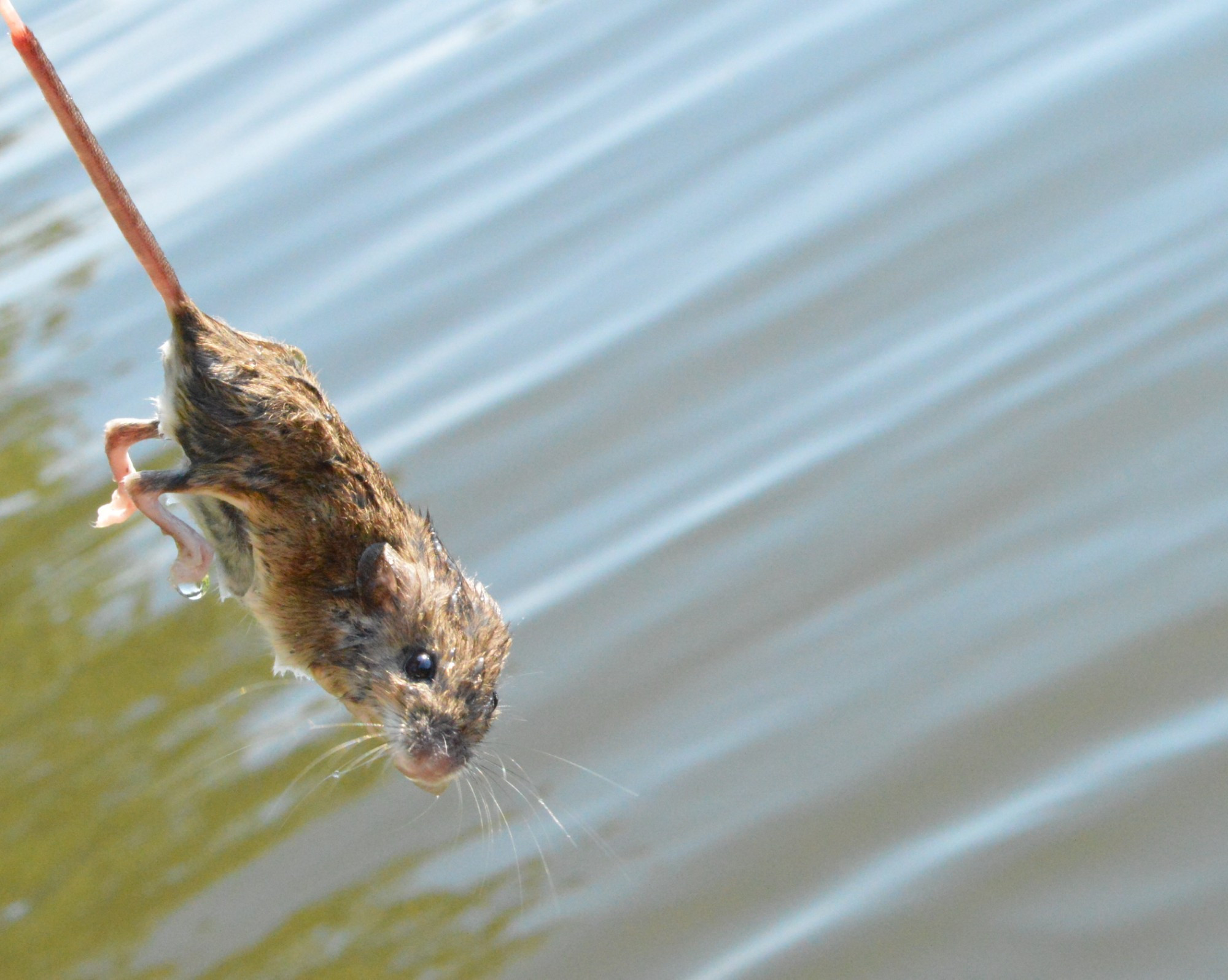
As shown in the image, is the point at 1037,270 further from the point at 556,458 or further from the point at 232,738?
the point at 232,738

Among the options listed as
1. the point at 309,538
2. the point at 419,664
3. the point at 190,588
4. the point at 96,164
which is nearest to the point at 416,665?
the point at 419,664

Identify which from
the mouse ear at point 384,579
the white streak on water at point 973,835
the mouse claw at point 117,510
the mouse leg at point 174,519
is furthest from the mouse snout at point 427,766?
the white streak on water at point 973,835

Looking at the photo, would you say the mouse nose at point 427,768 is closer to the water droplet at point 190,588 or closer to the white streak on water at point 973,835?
the water droplet at point 190,588

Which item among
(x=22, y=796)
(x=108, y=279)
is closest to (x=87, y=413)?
(x=108, y=279)

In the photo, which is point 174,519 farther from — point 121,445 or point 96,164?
point 96,164

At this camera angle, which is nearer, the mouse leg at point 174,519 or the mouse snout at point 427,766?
the mouse leg at point 174,519

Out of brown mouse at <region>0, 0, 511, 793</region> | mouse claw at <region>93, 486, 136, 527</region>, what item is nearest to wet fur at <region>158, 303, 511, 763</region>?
brown mouse at <region>0, 0, 511, 793</region>

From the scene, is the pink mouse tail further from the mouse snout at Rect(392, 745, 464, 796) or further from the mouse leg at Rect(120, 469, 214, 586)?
the mouse snout at Rect(392, 745, 464, 796)

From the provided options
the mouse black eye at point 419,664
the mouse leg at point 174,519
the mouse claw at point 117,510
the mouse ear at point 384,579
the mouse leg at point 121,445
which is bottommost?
the mouse black eye at point 419,664

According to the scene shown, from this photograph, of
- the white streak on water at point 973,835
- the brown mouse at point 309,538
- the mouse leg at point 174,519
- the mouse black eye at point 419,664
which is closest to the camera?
the mouse leg at point 174,519

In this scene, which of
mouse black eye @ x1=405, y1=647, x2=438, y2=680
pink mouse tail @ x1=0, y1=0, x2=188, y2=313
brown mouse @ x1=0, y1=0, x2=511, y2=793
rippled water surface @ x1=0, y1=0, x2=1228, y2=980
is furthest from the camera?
rippled water surface @ x1=0, y1=0, x2=1228, y2=980
